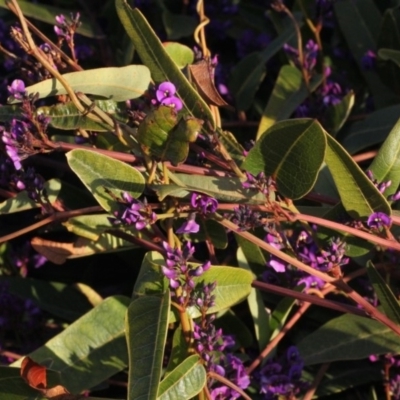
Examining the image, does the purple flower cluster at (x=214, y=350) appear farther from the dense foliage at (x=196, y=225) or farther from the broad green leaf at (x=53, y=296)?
the broad green leaf at (x=53, y=296)

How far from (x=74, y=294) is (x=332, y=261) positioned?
0.65 meters

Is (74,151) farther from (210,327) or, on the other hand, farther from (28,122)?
(210,327)

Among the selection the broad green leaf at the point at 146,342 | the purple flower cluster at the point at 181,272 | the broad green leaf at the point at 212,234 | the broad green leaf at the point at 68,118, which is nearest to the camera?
the broad green leaf at the point at 146,342

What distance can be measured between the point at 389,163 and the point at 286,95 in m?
0.47

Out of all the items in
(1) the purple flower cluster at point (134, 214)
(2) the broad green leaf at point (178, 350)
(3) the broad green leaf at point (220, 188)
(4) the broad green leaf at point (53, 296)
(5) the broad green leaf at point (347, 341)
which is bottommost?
(4) the broad green leaf at point (53, 296)

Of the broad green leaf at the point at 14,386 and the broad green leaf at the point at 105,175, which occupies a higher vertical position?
the broad green leaf at the point at 105,175

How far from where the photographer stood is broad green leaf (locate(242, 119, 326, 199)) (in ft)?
4.13

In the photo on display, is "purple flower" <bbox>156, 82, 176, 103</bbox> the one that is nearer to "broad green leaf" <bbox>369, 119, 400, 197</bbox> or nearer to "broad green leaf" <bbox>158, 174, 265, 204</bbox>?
"broad green leaf" <bbox>158, 174, 265, 204</bbox>

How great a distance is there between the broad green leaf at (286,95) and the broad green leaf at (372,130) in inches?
5.4

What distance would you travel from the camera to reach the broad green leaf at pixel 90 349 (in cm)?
149

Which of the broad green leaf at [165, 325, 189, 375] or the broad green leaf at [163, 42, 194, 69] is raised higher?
the broad green leaf at [163, 42, 194, 69]

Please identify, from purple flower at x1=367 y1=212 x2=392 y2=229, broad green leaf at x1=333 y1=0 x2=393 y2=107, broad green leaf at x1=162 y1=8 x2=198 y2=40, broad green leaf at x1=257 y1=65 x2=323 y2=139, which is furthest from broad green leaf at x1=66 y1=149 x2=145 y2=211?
broad green leaf at x1=333 y1=0 x2=393 y2=107

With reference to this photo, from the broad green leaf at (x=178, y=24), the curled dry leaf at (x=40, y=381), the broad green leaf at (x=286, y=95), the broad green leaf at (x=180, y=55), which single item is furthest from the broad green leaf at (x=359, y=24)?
the curled dry leaf at (x=40, y=381)

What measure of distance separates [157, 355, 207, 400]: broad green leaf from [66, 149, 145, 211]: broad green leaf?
291 millimetres
